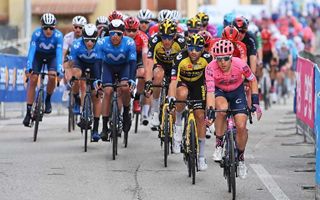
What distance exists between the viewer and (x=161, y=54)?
17.2 metres

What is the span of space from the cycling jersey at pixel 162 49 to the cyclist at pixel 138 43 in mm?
1452

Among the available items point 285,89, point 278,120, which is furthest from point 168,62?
point 285,89

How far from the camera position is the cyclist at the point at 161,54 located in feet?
53.5

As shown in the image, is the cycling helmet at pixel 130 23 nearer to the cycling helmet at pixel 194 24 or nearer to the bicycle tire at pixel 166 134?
the cycling helmet at pixel 194 24

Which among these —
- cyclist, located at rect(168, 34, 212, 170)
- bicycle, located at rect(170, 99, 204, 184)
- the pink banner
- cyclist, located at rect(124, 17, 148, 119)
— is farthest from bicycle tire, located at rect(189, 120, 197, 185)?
cyclist, located at rect(124, 17, 148, 119)

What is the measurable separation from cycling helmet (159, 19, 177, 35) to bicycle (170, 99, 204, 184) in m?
2.18

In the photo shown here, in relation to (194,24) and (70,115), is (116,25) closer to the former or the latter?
(194,24)

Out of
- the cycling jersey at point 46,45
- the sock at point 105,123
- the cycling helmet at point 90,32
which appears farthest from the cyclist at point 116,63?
the cycling jersey at point 46,45

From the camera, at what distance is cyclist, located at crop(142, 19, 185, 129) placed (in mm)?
16312

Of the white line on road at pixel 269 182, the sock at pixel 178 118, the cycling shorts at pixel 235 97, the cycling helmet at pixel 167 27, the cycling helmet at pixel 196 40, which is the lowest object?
the white line on road at pixel 269 182

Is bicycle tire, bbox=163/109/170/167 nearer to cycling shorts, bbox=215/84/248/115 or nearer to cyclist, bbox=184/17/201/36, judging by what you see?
cycling shorts, bbox=215/84/248/115

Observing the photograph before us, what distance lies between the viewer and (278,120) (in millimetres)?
25328

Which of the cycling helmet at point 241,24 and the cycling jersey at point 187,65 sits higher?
the cycling helmet at point 241,24

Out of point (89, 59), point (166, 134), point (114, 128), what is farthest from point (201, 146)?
point (89, 59)
